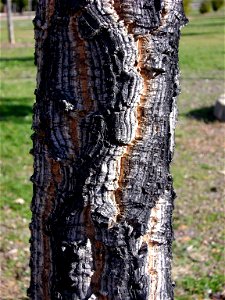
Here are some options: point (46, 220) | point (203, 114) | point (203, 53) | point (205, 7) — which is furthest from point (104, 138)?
point (205, 7)

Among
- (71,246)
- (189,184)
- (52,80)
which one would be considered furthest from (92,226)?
(189,184)

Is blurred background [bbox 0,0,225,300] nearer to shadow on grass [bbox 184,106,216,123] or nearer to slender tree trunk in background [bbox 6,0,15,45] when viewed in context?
shadow on grass [bbox 184,106,216,123]

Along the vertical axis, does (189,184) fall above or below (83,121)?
below

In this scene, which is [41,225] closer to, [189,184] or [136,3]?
[136,3]

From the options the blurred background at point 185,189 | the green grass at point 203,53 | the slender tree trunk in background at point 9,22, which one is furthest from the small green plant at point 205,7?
the blurred background at point 185,189

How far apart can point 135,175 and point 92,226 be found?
0.22m

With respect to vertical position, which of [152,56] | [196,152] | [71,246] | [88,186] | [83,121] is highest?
[152,56]

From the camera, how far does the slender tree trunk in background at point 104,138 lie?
84.5 inches

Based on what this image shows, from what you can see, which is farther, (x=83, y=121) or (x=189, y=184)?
(x=189, y=184)

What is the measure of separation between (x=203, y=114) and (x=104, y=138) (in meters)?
8.66

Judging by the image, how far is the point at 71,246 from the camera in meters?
2.23

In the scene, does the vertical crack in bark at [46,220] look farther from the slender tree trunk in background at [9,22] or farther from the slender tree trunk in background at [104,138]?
the slender tree trunk in background at [9,22]

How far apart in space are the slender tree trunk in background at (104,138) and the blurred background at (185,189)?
7.39 ft

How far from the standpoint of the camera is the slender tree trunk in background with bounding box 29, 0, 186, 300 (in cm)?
215
